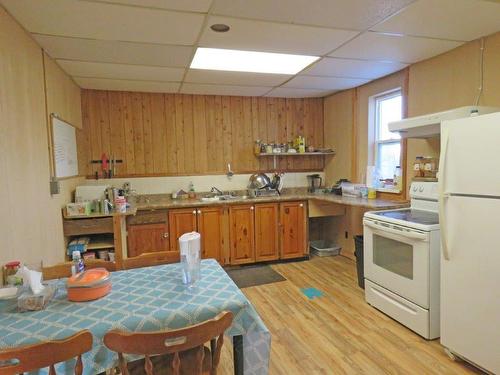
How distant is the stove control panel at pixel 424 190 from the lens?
8.97 feet

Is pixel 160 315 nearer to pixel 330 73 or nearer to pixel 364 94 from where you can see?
pixel 330 73

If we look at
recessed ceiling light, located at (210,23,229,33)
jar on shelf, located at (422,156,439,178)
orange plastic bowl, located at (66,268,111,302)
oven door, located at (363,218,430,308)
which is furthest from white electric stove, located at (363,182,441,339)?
orange plastic bowl, located at (66,268,111,302)

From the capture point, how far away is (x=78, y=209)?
3131mm

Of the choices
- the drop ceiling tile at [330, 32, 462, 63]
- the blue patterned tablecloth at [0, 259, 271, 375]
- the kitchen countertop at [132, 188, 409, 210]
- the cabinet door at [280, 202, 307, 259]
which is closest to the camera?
the blue patterned tablecloth at [0, 259, 271, 375]

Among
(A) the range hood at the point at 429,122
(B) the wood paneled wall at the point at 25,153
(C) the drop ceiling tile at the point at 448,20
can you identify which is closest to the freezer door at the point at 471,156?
(A) the range hood at the point at 429,122

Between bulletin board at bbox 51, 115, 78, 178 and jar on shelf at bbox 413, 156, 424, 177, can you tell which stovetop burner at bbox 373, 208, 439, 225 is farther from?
bulletin board at bbox 51, 115, 78, 178

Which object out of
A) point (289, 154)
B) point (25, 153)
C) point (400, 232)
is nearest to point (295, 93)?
point (289, 154)

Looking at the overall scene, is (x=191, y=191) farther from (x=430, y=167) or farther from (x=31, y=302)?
(x=31, y=302)

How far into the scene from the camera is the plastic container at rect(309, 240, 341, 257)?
458 cm

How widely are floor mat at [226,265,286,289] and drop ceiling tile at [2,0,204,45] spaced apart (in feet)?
8.48

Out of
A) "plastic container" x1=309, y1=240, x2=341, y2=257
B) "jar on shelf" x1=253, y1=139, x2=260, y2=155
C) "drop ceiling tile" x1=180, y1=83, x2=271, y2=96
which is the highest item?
"drop ceiling tile" x1=180, y1=83, x2=271, y2=96

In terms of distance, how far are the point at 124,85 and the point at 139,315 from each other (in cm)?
335

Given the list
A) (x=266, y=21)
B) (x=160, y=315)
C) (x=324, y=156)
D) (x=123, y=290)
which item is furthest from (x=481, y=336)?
(x=324, y=156)

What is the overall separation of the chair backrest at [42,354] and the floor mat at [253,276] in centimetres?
259
